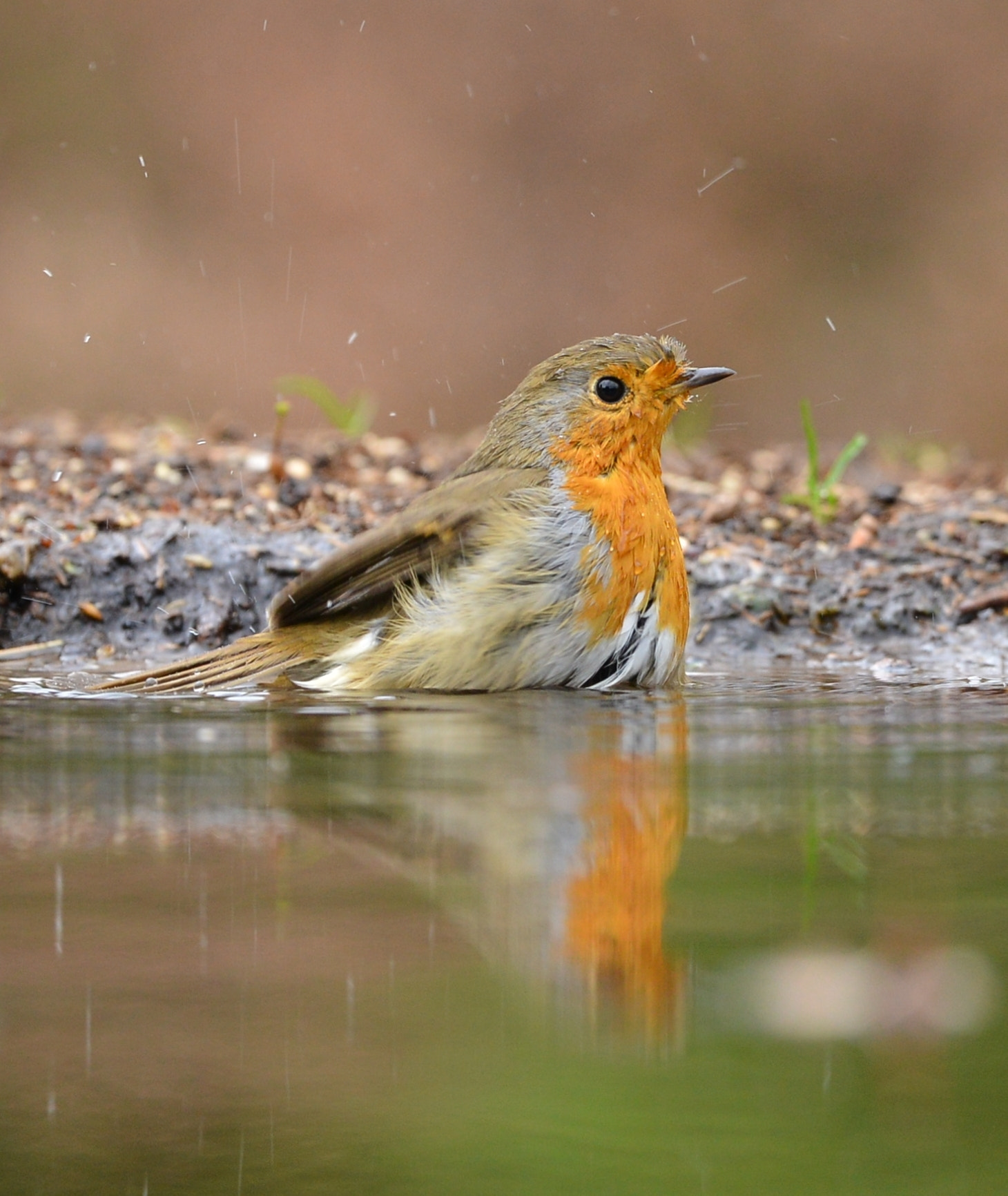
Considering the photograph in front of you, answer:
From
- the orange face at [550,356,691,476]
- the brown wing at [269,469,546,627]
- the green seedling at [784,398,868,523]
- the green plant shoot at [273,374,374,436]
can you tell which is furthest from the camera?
the green plant shoot at [273,374,374,436]

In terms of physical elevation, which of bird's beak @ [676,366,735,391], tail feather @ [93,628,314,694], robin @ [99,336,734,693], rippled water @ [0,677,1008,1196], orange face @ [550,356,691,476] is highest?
bird's beak @ [676,366,735,391]

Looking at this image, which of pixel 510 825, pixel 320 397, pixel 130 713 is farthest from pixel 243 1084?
pixel 320 397

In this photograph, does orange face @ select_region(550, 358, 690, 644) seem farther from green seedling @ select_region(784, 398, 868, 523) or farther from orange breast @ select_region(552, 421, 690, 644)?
green seedling @ select_region(784, 398, 868, 523)

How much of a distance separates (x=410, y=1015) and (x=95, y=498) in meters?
4.78

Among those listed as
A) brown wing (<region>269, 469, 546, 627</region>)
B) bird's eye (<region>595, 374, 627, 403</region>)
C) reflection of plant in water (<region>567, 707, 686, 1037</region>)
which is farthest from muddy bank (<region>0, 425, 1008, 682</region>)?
reflection of plant in water (<region>567, 707, 686, 1037</region>)

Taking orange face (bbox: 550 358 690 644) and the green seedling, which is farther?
the green seedling

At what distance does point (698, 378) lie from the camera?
4.25m

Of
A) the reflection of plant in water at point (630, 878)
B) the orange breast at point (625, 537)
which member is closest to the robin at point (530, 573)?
the orange breast at point (625, 537)

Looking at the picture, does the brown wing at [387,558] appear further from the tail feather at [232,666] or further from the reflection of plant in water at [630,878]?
the reflection of plant in water at [630,878]

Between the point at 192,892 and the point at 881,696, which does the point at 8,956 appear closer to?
the point at 192,892

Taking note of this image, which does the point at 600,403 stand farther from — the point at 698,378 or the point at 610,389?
the point at 698,378

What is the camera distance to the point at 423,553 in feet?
13.3

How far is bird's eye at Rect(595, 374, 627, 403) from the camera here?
419 cm

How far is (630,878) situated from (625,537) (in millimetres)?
2158
